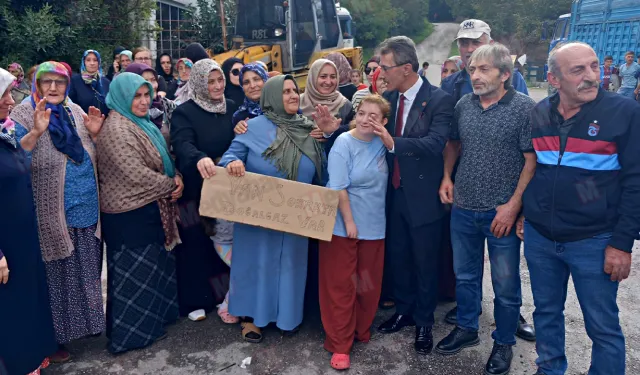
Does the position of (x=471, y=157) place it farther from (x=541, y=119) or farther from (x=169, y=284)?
(x=169, y=284)

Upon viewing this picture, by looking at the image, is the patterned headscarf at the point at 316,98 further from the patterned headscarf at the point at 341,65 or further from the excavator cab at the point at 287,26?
the excavator cab at the point at 287,26

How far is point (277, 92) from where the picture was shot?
323 centimetres

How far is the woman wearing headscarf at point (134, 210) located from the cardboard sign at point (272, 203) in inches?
16.3

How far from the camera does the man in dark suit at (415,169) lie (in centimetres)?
316

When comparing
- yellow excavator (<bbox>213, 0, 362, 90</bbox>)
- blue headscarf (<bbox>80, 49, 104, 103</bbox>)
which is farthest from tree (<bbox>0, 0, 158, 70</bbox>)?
blue headscarf (<bbox>80, 49, 104, 103</bbox>)

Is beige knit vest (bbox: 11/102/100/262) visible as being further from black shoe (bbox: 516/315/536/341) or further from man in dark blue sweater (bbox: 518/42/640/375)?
black shoe (bbox: 516/315/536/341)

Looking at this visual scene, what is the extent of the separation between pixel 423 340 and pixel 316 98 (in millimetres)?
1887

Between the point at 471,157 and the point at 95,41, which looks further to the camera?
the point at 95,41

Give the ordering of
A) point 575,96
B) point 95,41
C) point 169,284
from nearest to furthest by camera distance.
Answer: point 575,96 < point 169,284 < point 95,41

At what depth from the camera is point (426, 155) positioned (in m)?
3.12

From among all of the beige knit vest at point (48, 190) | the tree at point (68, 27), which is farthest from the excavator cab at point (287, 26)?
the beige knit vest at point (48, 190)

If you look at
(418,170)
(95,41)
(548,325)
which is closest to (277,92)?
(418,170)

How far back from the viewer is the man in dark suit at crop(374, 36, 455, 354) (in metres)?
3.16

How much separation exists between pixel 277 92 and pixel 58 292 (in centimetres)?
187
